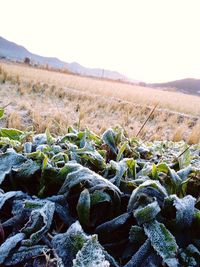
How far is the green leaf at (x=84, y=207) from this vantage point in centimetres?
81

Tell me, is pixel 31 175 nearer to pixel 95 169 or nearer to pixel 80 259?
pixel 95 169

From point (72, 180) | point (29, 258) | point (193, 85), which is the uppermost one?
point (72, 180)

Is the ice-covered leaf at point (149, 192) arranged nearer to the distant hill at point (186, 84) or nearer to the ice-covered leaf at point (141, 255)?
the ice-covered leaf at point (141, 255)

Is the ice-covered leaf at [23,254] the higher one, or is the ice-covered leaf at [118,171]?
the ice-covered leaf at [118,171]

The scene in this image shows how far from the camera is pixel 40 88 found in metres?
6.83

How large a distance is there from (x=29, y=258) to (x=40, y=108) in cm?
402

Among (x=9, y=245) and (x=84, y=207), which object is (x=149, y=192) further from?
(x=9, y=245)

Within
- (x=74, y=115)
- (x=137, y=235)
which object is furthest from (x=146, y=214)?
(x=74, y=115)

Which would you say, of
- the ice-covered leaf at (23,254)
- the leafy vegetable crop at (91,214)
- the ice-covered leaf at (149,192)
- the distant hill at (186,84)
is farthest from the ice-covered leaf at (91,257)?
the distant hill at (186,84)

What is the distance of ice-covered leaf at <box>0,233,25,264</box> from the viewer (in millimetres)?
680

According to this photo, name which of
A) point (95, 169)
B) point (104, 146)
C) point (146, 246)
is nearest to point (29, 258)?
point (146, 246)

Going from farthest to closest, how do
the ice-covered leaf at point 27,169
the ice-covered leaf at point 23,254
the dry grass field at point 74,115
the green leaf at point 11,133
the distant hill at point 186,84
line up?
the distant hill at point 186,84, the dry grass field at point 74,115, the green leaf at point 11,133, the ice-covered leaf at point 27,169, the ice-covered leaf at point 23,254

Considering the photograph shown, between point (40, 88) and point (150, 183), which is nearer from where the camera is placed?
point (150, 183)

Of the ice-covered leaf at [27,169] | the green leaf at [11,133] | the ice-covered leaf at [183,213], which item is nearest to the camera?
the ice-covered leaf at [183,213]
